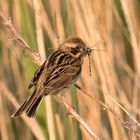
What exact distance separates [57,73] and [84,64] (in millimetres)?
694

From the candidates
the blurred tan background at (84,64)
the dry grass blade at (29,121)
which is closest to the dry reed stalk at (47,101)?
the blurred tan background at (84,64)

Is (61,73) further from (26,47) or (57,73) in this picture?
(26,47)

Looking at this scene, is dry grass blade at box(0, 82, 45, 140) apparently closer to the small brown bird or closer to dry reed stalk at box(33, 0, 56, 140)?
dry reed stalk at box(33, 0, 56, 140)

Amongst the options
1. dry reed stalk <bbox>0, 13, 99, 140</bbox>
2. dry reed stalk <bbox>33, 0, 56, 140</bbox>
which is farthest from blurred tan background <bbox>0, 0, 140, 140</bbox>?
dry reed stalk <bbox>0, 13, 99, 140</bbox>

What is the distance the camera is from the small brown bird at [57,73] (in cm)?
189

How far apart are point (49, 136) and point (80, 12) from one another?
32.0 inches

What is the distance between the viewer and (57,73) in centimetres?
203

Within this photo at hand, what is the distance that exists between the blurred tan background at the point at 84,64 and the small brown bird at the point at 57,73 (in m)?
0.06

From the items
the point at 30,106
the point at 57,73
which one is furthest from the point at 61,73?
the point at 30,106

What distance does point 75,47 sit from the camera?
2.10m

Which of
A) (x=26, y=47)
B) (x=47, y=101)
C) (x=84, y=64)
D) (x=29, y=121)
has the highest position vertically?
(x=26, y=47)

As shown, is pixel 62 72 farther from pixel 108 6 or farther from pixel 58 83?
pixel 108 6

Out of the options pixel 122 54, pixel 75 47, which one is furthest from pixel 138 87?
pixel 75 47

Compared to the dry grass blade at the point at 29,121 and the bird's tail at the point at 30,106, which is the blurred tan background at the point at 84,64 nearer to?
the dry grass blade at the point at 29,121
